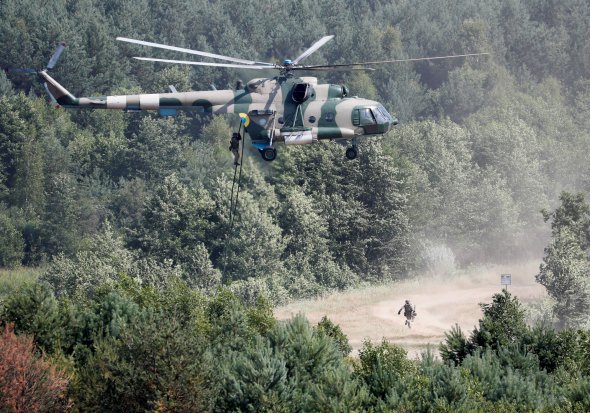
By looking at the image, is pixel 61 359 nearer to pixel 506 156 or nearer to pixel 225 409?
pixel 225 409

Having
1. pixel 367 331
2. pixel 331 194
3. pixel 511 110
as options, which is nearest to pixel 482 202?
pixel 331 194

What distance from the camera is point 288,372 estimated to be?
210 ft

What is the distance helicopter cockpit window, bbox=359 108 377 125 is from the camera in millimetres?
68188

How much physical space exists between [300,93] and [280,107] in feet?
3.63

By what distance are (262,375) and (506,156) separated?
105 m

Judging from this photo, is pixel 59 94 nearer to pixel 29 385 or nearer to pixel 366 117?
pixel 29 385

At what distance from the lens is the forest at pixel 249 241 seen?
59.9 metres

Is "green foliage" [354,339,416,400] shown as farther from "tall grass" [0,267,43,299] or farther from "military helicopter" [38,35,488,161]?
"tall grass" [0,267,43,299]

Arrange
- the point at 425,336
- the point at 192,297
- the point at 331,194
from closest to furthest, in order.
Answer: the point at 192,297 → the point at 425,336 → the point at 331,194

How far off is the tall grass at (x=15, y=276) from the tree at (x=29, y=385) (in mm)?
66596

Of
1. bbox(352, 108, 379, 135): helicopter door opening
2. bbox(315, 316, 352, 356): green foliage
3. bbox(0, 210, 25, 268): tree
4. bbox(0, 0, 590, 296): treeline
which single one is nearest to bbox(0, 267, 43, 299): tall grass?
bbox(0, 210, 25, 268): tree

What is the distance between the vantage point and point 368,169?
456 ft

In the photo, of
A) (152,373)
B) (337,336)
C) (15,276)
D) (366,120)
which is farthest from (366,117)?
(15,276)

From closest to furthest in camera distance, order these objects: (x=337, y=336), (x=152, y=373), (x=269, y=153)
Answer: (x=152, y=373) < (x=269, y=153) < (x=337, y=336)
